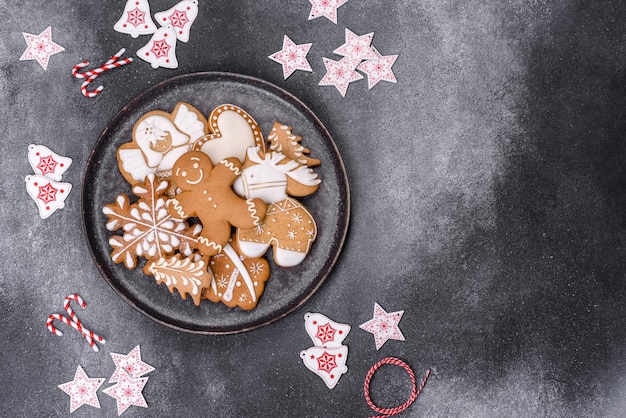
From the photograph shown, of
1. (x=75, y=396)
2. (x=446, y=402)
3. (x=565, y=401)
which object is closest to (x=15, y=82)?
(x=75, y=396)

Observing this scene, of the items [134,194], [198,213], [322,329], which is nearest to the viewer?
[198,213]

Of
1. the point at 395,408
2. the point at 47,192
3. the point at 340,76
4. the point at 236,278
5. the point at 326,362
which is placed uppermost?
the point at 340,76

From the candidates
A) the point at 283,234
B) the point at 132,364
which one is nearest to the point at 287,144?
the point at 283,234

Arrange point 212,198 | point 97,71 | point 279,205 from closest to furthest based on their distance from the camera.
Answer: point 212,198, point 279,205, point 97,71

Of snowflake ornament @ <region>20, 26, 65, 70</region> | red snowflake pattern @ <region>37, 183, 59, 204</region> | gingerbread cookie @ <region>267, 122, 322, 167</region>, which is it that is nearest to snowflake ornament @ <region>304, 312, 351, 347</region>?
gingerbread cookie @ <region>267, 122, 322, 167</region>

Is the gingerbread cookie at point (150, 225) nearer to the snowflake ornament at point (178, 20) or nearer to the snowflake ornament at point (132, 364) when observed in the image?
the snowflake ornament at point (132, 364)

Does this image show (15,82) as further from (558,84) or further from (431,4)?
(558,84)

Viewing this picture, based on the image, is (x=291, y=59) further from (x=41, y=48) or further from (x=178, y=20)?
(x=41, y=48)
